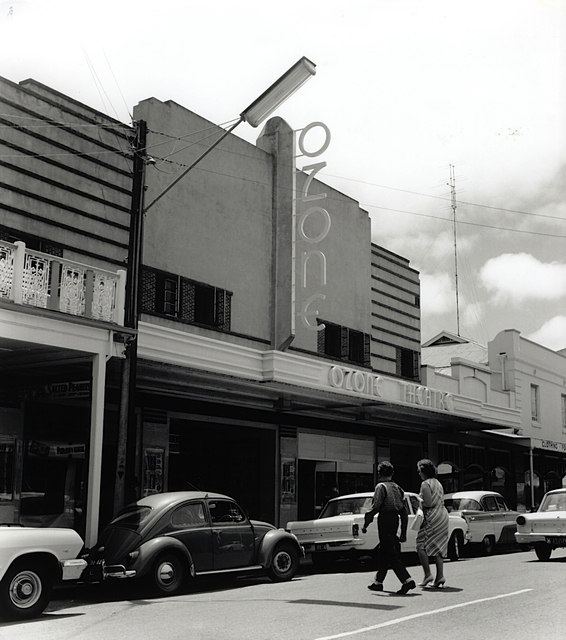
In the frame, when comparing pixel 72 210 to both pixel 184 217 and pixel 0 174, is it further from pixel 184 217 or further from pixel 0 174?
pixel 184 217

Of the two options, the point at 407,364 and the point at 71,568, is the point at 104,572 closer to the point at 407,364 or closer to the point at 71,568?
the point at 71,568

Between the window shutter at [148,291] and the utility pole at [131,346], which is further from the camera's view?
the window shutter at [148,291]

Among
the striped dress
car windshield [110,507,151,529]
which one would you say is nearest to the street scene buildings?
car windshield [110,507,151,529]

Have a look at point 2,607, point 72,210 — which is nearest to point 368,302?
point 72,210

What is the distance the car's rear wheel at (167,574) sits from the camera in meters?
11.2

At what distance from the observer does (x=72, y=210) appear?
16156mm

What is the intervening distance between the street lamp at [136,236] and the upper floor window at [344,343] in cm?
1002

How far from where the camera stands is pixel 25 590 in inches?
371

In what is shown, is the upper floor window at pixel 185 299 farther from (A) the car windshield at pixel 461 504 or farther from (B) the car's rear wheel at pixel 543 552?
(B) the car's rear wheel at pixel 543 552

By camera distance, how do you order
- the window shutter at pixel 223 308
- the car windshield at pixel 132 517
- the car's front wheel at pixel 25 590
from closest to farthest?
1. the car's front wheel at pixel 25 590
2. the car windshield at pixel 132 517
3. the window shutter at pixel 223 308

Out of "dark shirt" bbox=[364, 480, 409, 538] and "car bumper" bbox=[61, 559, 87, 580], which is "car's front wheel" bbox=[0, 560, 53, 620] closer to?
"car bumper" bbox=[61, 559, 87, 580]

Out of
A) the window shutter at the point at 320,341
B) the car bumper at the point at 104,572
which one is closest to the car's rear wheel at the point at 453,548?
the window shutter at the point at 320,341

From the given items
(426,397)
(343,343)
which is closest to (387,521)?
(426,397)

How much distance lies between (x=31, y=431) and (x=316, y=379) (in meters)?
6.19
